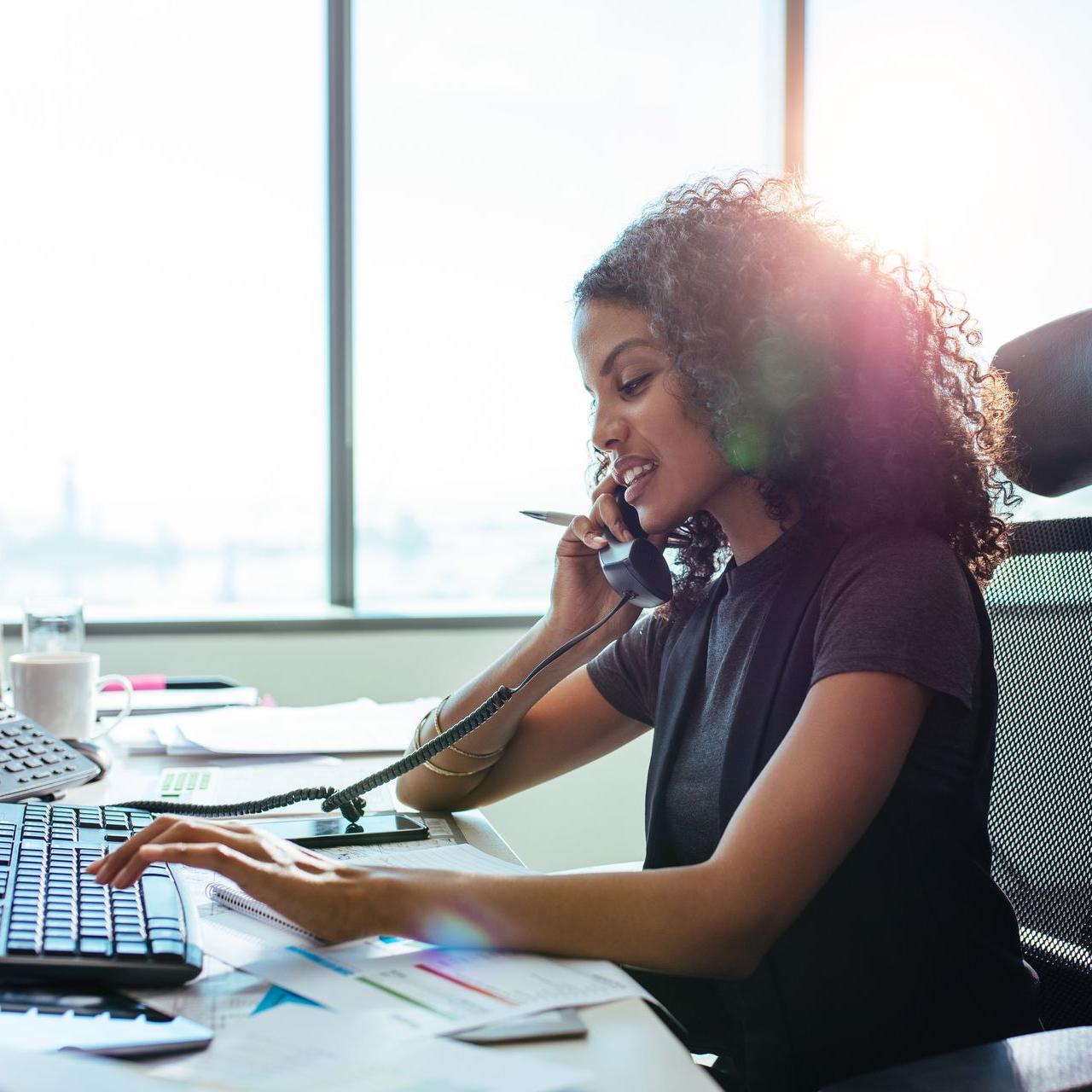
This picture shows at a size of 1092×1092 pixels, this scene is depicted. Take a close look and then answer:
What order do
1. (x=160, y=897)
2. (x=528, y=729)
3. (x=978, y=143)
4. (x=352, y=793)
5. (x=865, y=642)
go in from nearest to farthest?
(x=160, y=897), (x=865, y=642), (x=352, y=793), (x=528, y=729), (x=978, y=143)

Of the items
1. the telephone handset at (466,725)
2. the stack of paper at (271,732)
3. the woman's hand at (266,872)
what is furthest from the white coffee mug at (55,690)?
the woman's hand at (266,872)

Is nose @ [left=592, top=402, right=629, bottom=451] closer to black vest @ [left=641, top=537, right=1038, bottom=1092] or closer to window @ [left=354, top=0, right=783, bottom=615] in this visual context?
black vest @ [left=641, top=537, right=1038, bottom=1092]

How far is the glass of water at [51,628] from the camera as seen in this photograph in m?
1.55

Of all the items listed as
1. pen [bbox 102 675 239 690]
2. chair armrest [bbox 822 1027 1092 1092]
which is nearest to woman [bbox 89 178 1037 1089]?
chair armrest [bbox 822 1027 1092 1092]

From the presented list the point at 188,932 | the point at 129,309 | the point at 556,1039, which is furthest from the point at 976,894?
the point at 129,309

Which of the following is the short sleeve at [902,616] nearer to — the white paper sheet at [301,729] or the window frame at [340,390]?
the white paper sheet at [301,729]

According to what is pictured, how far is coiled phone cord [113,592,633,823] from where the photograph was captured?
102 centimetres

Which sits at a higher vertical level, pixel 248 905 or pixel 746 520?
pixel 746 520

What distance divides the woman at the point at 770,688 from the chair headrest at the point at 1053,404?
0.13ft

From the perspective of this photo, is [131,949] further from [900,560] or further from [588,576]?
[588,576]

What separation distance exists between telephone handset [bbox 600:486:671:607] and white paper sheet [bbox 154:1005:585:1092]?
0.70 m

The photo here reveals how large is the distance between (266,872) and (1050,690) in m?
0.69

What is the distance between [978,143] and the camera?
8.98ft

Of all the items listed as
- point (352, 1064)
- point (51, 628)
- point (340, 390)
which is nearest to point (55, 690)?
point (51, 628)
